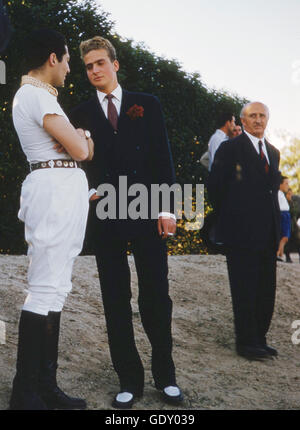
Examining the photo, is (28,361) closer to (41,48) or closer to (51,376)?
(51,376)

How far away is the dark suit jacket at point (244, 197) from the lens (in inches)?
195

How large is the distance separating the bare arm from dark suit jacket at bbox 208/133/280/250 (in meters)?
2.36

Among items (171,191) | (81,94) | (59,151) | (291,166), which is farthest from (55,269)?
(291,166)

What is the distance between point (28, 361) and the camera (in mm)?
2879

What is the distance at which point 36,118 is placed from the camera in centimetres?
293

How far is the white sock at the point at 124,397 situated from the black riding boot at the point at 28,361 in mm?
610

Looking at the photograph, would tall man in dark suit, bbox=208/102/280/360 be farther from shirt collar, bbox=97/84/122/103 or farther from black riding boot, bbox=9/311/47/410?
black riding boot, bbox=9/311/47/410

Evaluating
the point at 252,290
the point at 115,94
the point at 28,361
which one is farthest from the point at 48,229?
the point at 252,290

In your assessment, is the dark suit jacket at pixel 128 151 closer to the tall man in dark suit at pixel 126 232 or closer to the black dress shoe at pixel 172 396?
the tall man in dark suit at pixel 126 232

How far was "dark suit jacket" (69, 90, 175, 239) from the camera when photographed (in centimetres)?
353

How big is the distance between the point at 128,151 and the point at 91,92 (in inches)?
208

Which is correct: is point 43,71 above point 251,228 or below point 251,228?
above

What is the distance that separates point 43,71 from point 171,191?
1143 millimetres

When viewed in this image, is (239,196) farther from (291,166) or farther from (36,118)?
(291,166)
